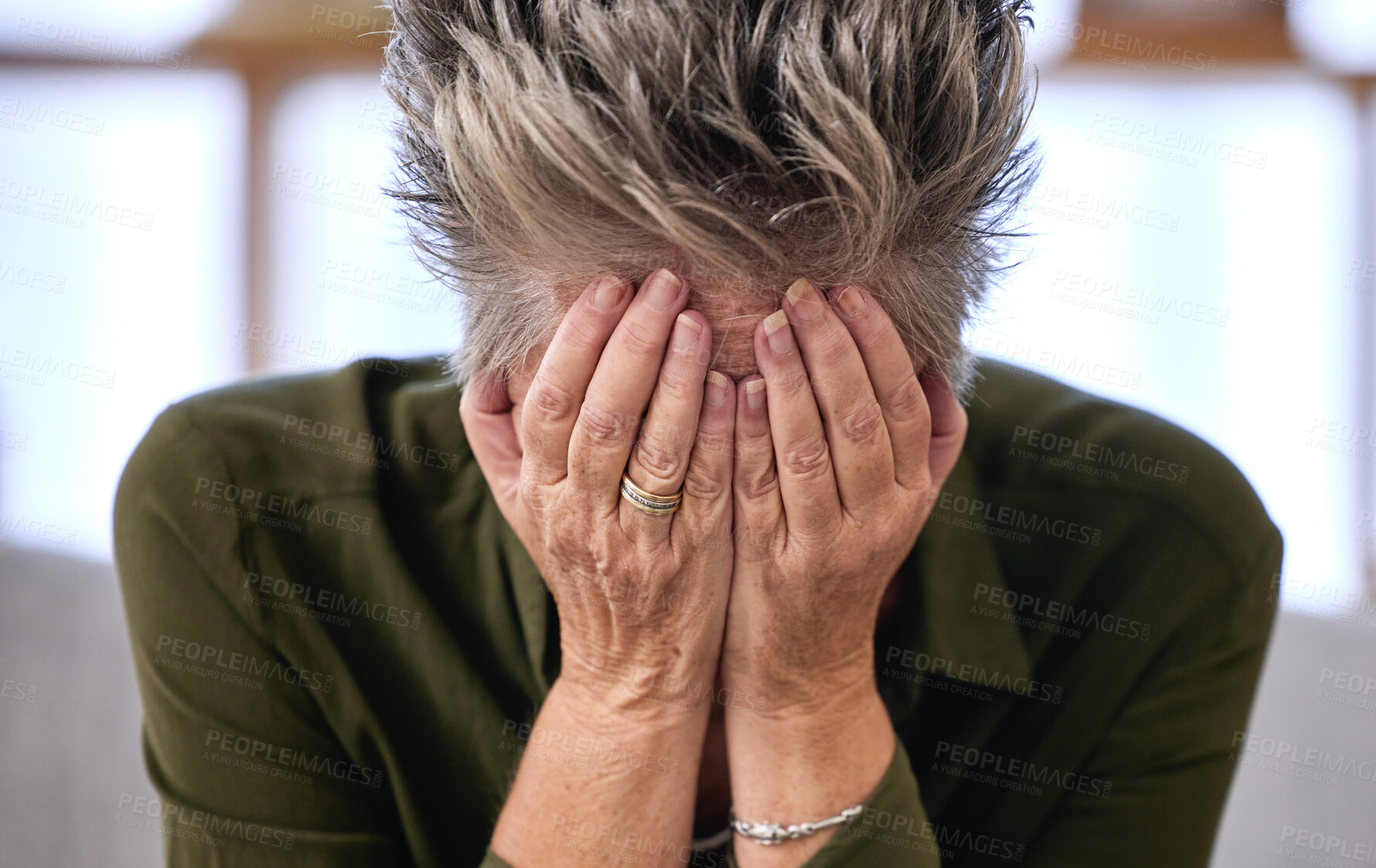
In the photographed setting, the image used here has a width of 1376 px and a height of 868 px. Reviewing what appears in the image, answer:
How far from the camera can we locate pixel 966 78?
0.76 m

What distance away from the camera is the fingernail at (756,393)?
0.79 m

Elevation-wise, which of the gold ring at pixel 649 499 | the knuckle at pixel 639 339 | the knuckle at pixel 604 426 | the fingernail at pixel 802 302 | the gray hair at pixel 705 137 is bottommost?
the gold ring at pixel 649 499

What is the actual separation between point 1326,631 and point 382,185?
218cm

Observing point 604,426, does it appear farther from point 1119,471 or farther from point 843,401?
point 1119,471

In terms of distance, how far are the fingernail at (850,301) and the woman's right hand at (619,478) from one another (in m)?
0.12

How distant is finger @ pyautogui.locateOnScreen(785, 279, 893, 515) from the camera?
0.77 metres

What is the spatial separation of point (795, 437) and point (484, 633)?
0.57 metres

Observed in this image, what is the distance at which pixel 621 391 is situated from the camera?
2.60 ft

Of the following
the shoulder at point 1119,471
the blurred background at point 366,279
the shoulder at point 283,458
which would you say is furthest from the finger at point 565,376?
the blurred background at point 366,279

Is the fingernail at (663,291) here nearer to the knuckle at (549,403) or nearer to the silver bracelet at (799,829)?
the knuckle at (549,403)

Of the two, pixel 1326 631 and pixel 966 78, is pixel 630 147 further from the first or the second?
pixel 1326 631

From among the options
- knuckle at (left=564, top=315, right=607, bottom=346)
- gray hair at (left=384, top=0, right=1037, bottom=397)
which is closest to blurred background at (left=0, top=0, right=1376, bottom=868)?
gray hair at (left=384, top=0, right=1037, bottom=397)

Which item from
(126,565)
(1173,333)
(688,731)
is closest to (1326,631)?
(1173,333)

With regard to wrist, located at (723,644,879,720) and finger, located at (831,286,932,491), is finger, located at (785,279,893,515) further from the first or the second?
wrist, located at (723,644,879,720)
